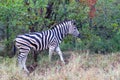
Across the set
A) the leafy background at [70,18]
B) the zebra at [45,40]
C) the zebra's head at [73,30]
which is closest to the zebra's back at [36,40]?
the zebra at [45,40]

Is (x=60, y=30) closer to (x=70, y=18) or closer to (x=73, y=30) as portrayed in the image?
(x=73, y=30)

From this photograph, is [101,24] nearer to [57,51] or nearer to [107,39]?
[107,39]

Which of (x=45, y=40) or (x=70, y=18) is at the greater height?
(x=70, y=18)

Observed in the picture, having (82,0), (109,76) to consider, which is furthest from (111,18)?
(109,76)

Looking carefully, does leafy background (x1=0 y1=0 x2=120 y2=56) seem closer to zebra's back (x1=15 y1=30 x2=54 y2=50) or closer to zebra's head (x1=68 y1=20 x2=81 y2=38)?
zebra's head (x1=68 y1=20 x2=81 y2=38)

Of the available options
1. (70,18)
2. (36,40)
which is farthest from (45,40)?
(70,18)

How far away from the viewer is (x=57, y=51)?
10211mm

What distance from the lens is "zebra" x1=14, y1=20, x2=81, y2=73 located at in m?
9.41

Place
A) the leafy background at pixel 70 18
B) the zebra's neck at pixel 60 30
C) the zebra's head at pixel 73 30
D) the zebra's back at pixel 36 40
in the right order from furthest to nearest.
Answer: the zebra's head at pixel 73 30 → the zebra's neck at pixel 60 30 → the leafy background at pixel 70 18 → the zebra's back at pixel 36 40

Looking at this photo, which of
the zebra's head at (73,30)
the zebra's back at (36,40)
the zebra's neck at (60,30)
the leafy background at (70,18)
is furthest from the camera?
the zebra's head at (73,30)

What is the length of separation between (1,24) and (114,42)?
14.8 feet

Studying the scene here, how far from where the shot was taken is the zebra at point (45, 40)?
30.9ft

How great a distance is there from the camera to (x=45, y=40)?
10.1 metres

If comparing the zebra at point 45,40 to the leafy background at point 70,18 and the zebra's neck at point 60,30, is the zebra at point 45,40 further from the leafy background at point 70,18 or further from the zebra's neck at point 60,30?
the leafy background at point 70,18
